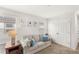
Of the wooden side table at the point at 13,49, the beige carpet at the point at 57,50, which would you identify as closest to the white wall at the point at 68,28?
the beige carpet at the point at 57,50

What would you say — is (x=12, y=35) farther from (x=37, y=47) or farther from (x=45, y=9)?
(x=45, y=9)

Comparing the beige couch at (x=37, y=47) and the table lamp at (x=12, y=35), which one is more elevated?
the table lamp at (x=12, y=35)

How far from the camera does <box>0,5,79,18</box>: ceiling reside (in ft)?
4.75

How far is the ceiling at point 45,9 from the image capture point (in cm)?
145

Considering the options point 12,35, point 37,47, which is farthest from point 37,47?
point 12,35

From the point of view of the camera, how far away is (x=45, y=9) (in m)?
1.48

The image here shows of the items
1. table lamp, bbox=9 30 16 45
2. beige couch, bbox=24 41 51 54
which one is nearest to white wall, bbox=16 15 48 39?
table lamp, bbox=9 30 16 45

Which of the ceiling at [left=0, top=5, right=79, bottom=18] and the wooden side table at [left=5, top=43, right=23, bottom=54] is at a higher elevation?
the ceiling at [left=0, top=5, right=79, bottom=18]

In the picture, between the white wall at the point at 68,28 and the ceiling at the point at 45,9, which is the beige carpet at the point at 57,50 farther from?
the ceiling at the point at 45,9

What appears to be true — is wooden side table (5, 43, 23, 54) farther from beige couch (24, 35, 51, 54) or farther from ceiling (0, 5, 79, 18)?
ceiling (0, 5, 79, 18)

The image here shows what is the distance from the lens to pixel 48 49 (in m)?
1.50
